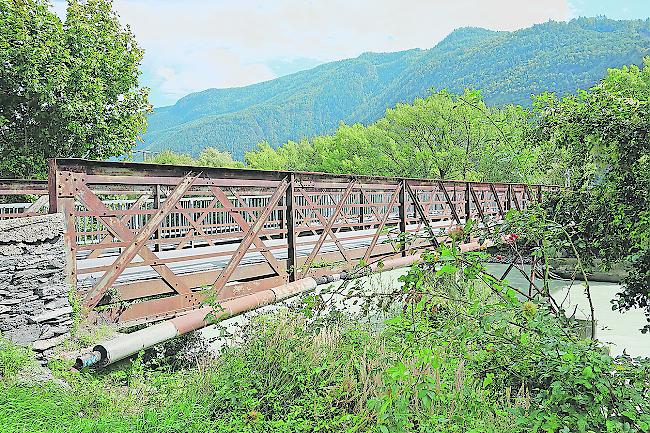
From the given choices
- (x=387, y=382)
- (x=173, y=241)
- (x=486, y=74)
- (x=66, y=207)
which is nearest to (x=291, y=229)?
(x=173, y=241)

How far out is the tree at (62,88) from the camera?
15297 millimetres

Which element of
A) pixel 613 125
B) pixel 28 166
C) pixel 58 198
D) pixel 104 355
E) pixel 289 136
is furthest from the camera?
pixel 289 136

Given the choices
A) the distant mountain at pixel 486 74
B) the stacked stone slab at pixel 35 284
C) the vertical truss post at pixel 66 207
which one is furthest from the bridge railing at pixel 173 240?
the distant mountain at pixel 486 74

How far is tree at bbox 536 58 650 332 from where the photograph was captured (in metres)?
3.72

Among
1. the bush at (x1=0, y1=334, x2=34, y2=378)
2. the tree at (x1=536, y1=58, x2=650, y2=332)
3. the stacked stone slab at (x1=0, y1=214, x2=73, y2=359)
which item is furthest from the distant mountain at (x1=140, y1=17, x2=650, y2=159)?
the bush at (x1=0, y1=334, x2=34, y2=378)

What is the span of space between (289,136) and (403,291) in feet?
586

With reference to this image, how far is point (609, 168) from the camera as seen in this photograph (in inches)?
158

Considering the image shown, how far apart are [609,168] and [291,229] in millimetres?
3528

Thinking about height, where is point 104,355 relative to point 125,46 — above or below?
below

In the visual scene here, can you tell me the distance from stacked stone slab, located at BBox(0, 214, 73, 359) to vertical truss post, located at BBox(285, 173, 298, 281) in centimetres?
267

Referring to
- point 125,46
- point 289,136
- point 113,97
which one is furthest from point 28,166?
point 289,136

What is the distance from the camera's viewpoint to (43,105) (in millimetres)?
15805

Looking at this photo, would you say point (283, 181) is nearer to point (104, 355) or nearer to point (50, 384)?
point (104, 355)

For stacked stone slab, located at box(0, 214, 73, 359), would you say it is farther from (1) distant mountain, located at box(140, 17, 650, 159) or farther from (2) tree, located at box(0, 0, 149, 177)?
(1) distant mountain, located at box(140, 17, 650, 159)
